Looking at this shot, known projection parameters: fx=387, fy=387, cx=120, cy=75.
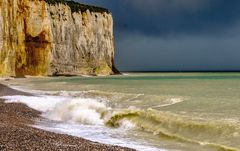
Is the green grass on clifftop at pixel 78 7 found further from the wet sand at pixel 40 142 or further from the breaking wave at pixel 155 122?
the wet sand at pixel 40 142


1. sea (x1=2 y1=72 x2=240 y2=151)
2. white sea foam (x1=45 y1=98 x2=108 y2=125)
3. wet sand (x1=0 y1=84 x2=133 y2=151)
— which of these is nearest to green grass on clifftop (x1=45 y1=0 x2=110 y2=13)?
white sea foam (x1=45 y1=98 x2=108 y2=125)

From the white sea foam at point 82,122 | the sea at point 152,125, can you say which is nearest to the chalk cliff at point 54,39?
the white sea foam at point 82,122

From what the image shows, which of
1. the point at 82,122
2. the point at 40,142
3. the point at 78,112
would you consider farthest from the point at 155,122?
the point at 40,142

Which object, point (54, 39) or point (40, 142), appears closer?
point (40, 142)

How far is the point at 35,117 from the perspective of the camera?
14.2 meters

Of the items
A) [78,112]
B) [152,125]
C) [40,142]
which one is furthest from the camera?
[78,112]

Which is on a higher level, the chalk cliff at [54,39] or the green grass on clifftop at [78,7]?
the green grass on clifftop at [78,7]

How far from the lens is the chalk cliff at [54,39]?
50.0 meters

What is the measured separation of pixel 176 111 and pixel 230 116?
96.3 inches

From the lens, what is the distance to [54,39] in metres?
61.9

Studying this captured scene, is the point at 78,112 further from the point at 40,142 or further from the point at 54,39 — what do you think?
the point at 54,39

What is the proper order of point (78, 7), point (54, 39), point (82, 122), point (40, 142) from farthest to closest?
point (78, 7)
point (54, 39)
point (82, 122)
point (40, 142)

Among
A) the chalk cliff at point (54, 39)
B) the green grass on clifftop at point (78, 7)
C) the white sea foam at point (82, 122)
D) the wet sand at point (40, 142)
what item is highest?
the green grass on clifftop at point (78, 7)

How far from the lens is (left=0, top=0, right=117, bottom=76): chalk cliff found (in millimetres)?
50031
